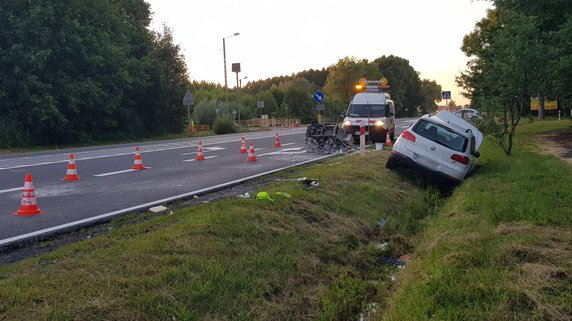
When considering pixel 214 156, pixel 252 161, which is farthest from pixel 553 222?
pixel 214 156

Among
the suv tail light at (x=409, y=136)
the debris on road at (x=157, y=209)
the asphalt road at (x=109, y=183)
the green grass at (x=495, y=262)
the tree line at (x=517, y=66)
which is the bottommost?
the green grass at (x=495, y=262)

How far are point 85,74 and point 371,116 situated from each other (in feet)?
54.1

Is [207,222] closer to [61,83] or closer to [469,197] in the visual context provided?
[469,197]

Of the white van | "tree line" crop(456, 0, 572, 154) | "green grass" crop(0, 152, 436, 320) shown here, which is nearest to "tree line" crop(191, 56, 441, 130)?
the white van

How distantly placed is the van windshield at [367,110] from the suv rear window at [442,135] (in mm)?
9846

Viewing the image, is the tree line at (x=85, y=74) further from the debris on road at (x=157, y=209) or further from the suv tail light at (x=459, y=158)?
the suv tail light at (x=459, y=158)

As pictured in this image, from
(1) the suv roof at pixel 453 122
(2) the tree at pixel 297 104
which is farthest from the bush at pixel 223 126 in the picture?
(2) the tree at pixel 297 104

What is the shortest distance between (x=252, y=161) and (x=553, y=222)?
387 inches

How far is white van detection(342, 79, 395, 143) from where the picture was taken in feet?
69.2

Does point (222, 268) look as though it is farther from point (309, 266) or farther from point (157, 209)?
point (157, 209)

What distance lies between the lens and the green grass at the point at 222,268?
13.3 ft

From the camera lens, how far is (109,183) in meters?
10.9

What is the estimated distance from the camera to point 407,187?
11.3m

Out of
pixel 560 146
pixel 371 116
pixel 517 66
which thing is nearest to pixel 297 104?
pixel 371 116
